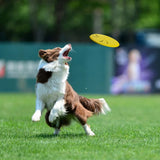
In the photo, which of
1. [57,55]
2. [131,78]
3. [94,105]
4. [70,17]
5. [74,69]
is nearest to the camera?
[57,55]

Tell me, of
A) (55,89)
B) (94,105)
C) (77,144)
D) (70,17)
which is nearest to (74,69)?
(94,105)

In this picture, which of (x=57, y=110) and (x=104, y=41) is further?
(x=104, y=41)

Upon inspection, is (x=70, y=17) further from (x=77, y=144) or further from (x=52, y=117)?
(x=77, y=144)

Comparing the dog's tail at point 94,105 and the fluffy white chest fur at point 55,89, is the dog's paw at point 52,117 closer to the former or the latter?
the fluffy white chest fur at point 55,89

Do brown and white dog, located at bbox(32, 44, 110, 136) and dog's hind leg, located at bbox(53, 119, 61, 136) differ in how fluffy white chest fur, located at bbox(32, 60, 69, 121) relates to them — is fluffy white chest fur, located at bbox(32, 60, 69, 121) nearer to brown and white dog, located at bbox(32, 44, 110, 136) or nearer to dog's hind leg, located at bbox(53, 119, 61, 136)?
brown and white dog, located at bbox(32, 44, 110, 136)

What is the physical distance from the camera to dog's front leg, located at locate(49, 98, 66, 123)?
25.1 ft

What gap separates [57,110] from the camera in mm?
7645

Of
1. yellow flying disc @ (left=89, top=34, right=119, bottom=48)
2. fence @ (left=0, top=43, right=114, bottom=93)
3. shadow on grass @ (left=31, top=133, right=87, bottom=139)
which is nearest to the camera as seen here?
shadow on grass @ (left=31, top=133, right=87, bottom=139)

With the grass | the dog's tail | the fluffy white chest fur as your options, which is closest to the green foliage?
the grass

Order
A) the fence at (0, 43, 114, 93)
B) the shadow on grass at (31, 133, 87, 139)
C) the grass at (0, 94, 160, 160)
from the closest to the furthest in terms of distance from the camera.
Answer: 1. the grass at (0, 94, 160, 160)
2. the shadow on grass at (31, 133, 87, 139)
3. the fence at (0, 43, 114, 93)

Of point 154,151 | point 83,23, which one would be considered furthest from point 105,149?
point 83,23

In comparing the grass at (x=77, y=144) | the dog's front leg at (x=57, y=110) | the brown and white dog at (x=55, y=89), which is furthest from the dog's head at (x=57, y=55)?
the grass at (x=77, y=144)

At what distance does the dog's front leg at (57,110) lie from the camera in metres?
7.64

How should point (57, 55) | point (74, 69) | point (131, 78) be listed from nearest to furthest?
point (57, 55), point (131, 78), point (74, 69)
